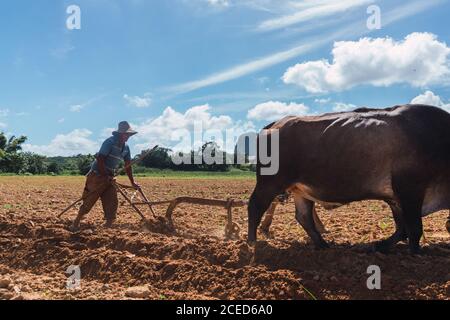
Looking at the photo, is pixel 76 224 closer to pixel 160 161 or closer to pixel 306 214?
pixel 306 214

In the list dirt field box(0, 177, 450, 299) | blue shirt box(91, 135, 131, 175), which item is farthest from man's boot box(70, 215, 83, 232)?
blue shirt box(91, 135, 131, 175)

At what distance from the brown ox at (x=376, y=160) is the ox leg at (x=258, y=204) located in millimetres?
91

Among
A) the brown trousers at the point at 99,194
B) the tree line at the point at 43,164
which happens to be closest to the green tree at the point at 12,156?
the tree line at the point at 43,164

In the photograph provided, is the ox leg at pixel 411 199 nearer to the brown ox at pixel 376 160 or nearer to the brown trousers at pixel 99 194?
the brown ox at pixel 376 160

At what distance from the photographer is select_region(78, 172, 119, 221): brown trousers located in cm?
1082

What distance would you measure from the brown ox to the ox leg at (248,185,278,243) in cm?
9

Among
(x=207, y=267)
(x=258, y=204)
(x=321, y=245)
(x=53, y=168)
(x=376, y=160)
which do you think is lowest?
(x=207, y=267)

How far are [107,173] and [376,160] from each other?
5.83 meters

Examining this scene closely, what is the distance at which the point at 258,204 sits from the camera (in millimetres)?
8367

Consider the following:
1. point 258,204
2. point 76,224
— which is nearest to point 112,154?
point 76,224

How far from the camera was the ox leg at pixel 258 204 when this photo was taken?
27.0 ft

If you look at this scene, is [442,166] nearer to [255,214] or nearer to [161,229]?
[255,214]
